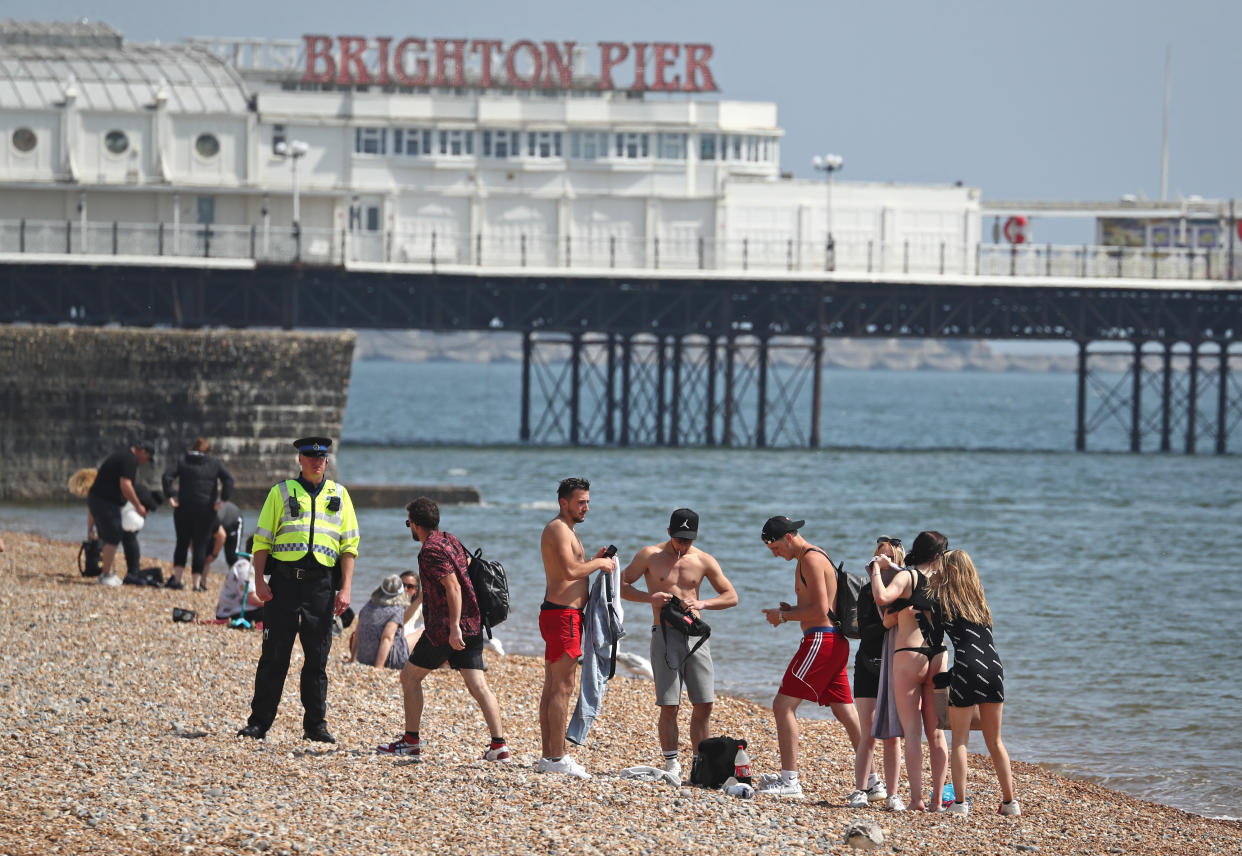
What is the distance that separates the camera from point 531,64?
5388cm

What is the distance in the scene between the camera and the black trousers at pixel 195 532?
1956 cm

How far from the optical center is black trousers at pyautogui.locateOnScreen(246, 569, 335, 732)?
11336 millimetres

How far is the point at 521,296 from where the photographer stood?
2148 inches

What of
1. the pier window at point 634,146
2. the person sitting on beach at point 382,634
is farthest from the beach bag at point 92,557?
the pier window at point 634,146

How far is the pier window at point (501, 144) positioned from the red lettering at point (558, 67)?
2.12m

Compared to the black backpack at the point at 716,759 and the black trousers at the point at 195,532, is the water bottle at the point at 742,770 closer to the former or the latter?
the black backpack at the point at 716,759

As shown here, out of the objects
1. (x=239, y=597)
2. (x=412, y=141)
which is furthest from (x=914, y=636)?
(x=412, y=141)

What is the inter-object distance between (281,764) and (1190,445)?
57.2 m

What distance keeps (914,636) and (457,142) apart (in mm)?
43467

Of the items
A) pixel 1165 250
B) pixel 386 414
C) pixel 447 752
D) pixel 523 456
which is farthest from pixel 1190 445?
pixel 386 414

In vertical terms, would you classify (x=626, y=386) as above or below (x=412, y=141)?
below

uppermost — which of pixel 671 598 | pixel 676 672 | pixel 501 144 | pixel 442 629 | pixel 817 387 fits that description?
pixel 501 144

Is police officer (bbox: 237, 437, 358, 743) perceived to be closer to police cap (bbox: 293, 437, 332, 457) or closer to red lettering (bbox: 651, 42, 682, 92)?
police cap (bbox: 293, 437, 332, 457)

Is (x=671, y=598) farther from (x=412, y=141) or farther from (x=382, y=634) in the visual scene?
(x=412, y=141)
